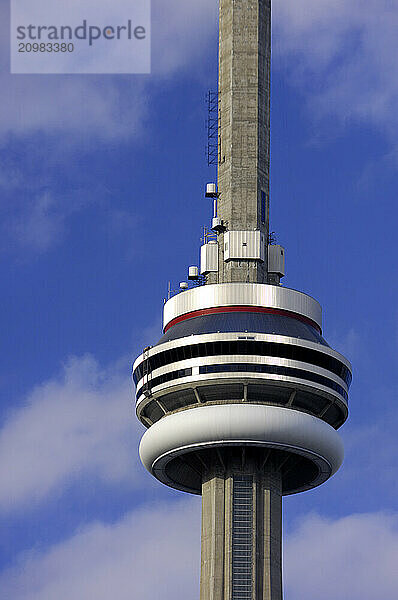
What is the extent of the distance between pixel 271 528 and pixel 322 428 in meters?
10.2

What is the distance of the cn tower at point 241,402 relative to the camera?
465 ft

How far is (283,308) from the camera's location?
148875 millimetres

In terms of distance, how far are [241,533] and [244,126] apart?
42.0m

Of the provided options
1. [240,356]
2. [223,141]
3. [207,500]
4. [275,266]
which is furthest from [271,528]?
[223,141]

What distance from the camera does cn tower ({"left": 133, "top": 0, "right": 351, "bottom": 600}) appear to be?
141625 millimetres

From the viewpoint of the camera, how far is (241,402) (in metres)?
142

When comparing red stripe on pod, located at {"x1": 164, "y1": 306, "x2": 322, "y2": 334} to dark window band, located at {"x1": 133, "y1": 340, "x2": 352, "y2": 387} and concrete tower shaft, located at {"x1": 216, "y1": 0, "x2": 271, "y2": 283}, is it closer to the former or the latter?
concrete tower shaft, located at {"x1": 216, "y1": 0, "x2": 271, "y2": 283}

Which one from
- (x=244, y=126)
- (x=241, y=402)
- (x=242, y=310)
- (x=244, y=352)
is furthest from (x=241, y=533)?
(x=244, y=126)

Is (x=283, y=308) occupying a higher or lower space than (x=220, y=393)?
higher

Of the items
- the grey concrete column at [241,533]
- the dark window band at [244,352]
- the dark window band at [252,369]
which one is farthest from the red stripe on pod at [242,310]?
the grey concrete column at [241,533]

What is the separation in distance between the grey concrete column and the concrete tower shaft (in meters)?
20.0

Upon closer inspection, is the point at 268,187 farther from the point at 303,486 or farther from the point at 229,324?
the point at 303,486

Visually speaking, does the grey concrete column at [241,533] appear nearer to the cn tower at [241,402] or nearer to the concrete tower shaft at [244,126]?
the cn tower at [241,402]

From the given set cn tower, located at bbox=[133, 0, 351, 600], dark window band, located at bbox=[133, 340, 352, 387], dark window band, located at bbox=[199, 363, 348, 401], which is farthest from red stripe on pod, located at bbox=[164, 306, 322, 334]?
dark window band, located at bbox=[199, 363, 348, 401]
